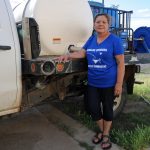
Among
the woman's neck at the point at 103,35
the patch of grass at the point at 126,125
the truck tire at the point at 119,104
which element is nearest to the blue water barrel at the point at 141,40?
the patch of grass at the point at 126,125

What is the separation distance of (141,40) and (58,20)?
288 centimetres

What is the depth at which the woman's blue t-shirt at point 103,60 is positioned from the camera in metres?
4.39

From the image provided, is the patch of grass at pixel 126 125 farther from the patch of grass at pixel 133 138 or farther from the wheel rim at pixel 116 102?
the wheel rim at pixel 116 102

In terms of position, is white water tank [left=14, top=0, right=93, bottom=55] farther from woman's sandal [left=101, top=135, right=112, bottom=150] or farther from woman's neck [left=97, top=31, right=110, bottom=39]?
woman's sandal [left=101, top=135, right=112, bottom=150]

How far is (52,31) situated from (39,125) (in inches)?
67.2

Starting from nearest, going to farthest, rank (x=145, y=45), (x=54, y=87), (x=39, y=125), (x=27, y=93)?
(x=27, y=93) < (x=54, y=87) < (x=39, y=125) < (x=145, y=45)

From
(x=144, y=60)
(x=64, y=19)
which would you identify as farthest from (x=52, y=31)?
(x=144, y=60)

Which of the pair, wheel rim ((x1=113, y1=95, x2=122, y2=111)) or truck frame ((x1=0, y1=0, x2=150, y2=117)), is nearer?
truck frame ((x1=0, y1=0, x2=150, y2=117))

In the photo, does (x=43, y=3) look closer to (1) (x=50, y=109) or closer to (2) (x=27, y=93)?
(2) (x=27, y=93)

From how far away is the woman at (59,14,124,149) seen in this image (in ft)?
14.5

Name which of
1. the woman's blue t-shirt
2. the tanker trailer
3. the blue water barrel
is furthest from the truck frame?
the blue water barrel

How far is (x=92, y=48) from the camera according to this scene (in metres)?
4.53

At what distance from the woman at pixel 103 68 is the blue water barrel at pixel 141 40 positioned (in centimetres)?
268

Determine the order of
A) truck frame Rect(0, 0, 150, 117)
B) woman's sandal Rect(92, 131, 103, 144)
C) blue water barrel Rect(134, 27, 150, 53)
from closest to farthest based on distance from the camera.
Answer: truck frame Rect(0, 0, 150, 117) → woman's sandal Rect(92, 131, 103, 144) → blue water barrel Rect(134, 27, 150, 53)
